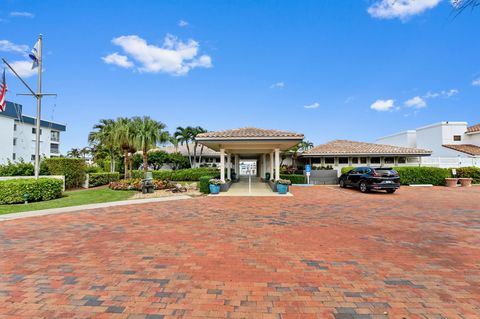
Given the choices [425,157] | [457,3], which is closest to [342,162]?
[425,157]

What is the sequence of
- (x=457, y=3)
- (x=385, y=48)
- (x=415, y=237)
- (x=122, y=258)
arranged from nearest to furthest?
(x=457, y=3)
(x=122, y=258)
(x=415, y=237)
(x=385, y=48)

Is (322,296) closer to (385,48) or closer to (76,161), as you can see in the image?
(385,48)

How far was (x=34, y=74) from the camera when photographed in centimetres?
1152

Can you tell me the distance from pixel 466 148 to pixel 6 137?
65.4 metres

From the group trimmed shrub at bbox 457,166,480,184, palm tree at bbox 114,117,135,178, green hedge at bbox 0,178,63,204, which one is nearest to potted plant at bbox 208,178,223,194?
green hedge at bbox 0,178,63,204

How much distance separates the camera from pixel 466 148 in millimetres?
26688

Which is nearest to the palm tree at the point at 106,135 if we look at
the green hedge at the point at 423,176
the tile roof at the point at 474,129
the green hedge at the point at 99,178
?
the green hedge at the point at 99,178

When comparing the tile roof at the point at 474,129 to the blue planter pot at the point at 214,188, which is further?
the tile roof at the point at 474,129

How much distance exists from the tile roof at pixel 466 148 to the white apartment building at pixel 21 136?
181ft

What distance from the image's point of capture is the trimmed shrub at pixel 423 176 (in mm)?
19266

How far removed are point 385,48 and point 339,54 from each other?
2898 millimetres

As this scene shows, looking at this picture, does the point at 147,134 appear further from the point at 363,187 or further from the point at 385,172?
the point at 385,172

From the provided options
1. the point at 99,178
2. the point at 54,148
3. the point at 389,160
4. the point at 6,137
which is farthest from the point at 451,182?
the point at 54,148

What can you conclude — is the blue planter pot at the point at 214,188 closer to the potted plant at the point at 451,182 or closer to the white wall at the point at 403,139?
the potted plant at the point at 451,182
